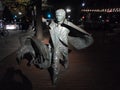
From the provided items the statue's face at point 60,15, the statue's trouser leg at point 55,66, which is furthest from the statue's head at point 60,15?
the statue's trouser leg at point 55,66

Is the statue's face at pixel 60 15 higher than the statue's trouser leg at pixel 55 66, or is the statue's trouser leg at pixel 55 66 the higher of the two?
the statue's face at pixel 60 15

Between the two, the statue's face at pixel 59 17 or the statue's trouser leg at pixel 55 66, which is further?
the statue's trouser leg at pixel 55 66

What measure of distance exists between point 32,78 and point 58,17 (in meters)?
2.16

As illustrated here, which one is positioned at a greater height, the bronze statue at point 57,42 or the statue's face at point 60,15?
the statue's face at point 60,15

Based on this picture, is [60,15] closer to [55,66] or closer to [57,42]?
[57,42]

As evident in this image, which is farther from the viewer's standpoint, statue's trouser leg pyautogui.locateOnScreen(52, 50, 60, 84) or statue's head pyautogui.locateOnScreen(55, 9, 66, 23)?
statue's trouser leg pyautogui.locateOnScreen(52, 50, 60, 84)

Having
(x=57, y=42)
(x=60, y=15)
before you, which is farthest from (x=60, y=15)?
(x=57, y=42)

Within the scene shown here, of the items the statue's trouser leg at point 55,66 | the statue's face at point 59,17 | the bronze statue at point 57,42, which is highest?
the statue's face at point 59,17

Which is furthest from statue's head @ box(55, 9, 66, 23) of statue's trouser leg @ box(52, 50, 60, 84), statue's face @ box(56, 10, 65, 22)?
statue's trouser leg @ box(52, 50, 60, 84)

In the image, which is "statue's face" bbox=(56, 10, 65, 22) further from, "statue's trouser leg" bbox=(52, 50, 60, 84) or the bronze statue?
"statue's trouser leg" bbox=(52, 50, 60, 84)

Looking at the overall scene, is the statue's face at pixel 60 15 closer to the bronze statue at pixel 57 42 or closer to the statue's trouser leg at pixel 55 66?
the bronze statue at pixel 57 42

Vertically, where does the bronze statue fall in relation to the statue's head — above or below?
below

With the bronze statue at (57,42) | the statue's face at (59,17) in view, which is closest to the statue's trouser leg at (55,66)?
the bronze statue at (57,42)

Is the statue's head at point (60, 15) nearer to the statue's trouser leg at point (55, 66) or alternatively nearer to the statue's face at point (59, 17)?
the statue's face at point (59, 17)
